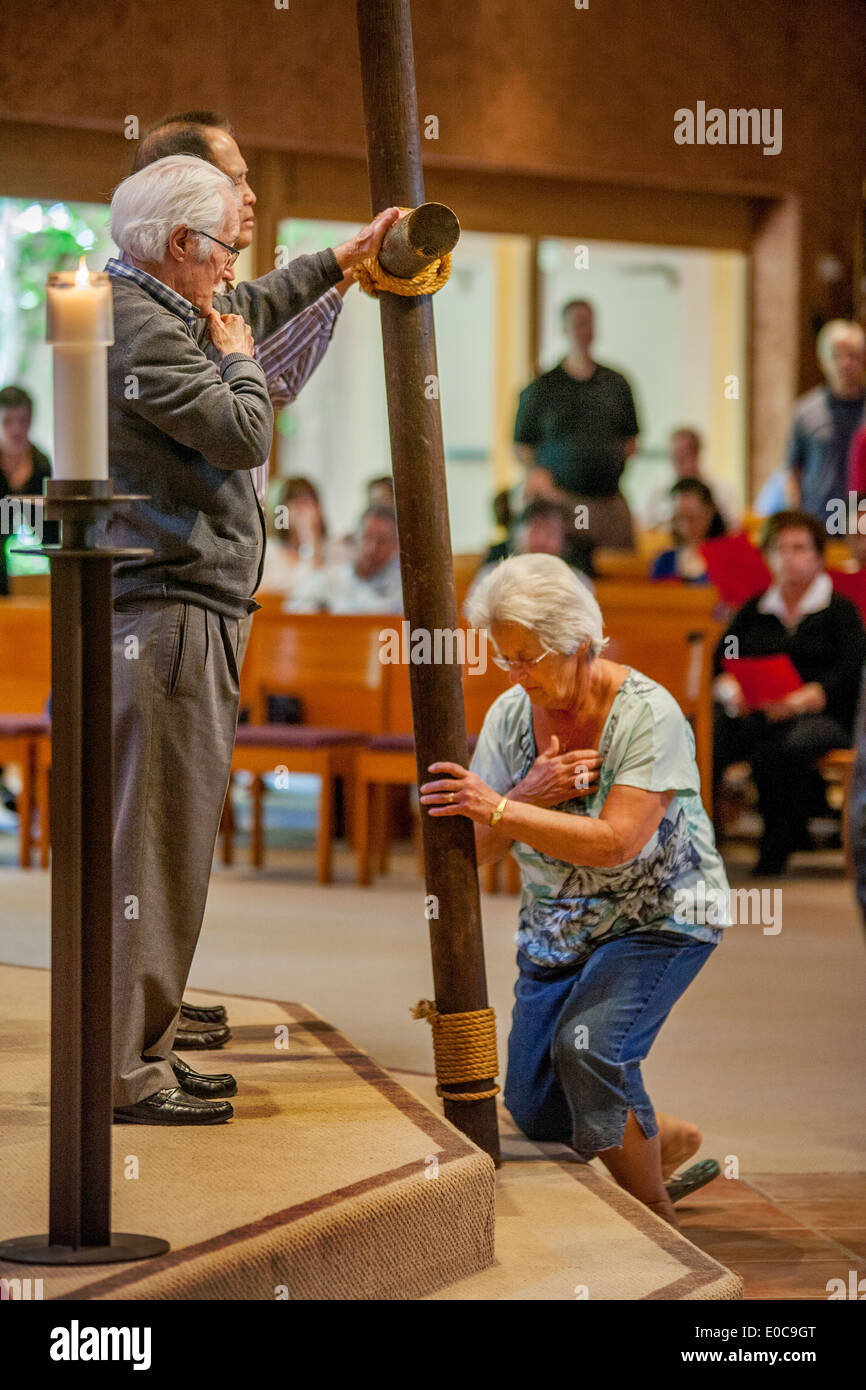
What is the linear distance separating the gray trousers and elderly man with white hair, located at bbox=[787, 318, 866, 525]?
563 centimetres

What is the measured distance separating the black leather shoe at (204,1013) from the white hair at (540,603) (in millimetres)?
771

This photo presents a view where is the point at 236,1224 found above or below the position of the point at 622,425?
below

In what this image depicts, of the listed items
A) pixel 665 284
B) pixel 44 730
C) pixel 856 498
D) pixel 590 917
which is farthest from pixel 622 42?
pixel 590 917

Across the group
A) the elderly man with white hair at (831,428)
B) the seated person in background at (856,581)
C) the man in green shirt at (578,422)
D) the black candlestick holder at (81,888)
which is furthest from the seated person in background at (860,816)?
the elderly man with white hair at (831,428)

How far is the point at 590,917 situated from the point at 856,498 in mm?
3656

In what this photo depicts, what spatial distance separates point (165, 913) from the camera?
2.29m

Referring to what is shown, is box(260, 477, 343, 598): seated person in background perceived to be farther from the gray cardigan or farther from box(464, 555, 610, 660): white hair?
the gray cardigan

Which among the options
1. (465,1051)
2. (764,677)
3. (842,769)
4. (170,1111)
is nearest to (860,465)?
(764,677)

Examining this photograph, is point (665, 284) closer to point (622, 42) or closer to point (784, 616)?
point (622, 42)

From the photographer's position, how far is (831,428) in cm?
768

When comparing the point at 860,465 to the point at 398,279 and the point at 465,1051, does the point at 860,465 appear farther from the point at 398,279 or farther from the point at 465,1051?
the point at 465,1051

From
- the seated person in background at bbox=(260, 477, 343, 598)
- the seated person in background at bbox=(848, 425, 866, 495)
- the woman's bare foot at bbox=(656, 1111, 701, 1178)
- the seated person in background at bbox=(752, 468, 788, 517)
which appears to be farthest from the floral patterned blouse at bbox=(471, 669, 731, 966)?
the seated person in background at bbox=(752, 468, 788, 517)

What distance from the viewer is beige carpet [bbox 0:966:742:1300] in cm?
186

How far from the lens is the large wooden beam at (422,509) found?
2.54 meters
